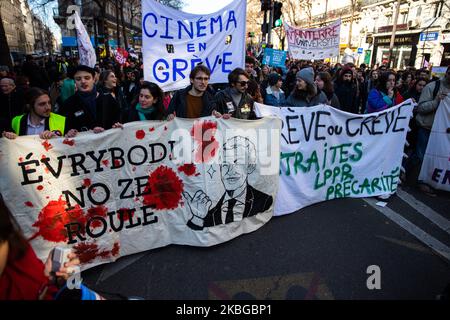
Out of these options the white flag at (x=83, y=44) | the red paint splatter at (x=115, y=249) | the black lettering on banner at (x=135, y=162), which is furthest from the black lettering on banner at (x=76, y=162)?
the white flag at (x=83, y=44)

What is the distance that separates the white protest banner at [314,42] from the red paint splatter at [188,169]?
8.17 metres

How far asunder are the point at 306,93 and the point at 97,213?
3305 mm

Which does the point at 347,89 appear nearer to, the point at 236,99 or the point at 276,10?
the point at 236,99

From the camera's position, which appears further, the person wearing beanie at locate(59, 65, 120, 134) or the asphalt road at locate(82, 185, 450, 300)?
the person wearing beanie at locate(59, 65, 120, 134)

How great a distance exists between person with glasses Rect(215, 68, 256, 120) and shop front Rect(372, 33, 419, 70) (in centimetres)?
2788

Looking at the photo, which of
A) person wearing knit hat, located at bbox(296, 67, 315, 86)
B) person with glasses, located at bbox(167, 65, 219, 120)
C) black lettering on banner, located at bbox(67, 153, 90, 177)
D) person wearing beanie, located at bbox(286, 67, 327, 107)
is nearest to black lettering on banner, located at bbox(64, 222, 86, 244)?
black lettering on banner, located at bbox(67, 153, 90, 177)

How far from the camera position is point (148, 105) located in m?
3.48

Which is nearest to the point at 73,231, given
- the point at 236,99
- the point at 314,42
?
the point at 236,99

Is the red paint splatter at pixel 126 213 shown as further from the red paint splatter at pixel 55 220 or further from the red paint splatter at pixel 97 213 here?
the red paint splatter at pixel 55 220

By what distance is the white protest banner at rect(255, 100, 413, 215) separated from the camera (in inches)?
151

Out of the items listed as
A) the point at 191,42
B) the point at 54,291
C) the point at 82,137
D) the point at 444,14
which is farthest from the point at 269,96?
the point at 444,14

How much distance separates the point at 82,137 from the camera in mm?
2736

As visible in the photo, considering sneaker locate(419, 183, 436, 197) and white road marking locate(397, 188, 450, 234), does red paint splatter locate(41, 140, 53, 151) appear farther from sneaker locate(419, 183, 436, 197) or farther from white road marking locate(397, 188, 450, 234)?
sneaker locate(419, 183, 436, 197)

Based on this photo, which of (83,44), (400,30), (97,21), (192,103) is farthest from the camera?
(97,21)
